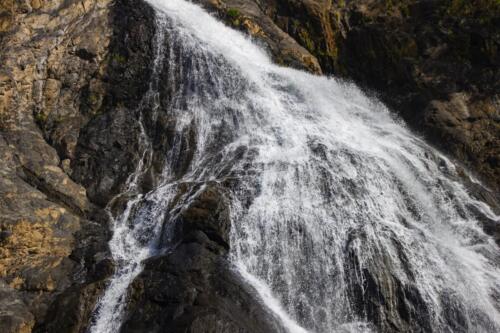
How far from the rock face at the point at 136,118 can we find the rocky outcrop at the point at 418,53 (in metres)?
0.06

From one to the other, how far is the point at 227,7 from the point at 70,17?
7.51 metres

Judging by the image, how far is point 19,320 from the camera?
10.3 metres

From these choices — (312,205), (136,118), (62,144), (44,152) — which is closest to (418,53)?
(312,205)

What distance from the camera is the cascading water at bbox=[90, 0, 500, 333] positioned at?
433 inches

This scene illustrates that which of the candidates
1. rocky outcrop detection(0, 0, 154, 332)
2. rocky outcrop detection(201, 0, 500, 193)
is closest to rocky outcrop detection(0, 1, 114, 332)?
rocky outcrop detection(0, 0, 154, 332)

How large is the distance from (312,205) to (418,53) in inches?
433

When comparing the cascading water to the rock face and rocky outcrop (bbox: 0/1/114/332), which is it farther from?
rocky outcrop (bbox: 0/1/114/332)

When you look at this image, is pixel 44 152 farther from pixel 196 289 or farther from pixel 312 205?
pixel 312 205

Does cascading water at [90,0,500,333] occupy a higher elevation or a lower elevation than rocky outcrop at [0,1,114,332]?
higher

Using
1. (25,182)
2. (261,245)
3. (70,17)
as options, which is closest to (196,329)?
(261,245)

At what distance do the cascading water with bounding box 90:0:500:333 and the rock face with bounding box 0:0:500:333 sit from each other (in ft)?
1.20

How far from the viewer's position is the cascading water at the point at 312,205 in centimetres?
1101

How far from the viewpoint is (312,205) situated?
12.8m

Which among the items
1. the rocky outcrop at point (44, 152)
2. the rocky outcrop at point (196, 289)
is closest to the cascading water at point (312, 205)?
the rocky outcrop at point (196, 289)
